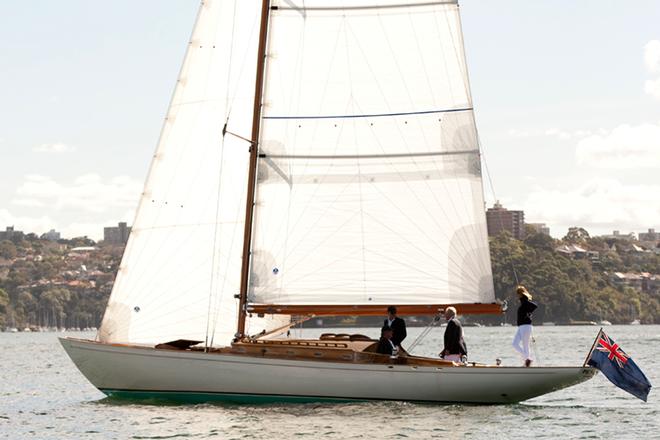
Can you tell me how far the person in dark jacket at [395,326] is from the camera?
2225 cm

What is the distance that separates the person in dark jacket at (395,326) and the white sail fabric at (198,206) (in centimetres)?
269

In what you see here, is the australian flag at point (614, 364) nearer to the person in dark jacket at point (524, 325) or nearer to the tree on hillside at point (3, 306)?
the person in dark jacket at point (524, 325)

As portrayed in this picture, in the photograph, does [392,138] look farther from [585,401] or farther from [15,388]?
[15,388]

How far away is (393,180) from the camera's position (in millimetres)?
23125

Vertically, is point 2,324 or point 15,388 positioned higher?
point 2,324

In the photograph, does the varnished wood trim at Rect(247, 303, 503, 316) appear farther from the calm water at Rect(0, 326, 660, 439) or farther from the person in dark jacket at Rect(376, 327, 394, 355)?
the calm water at Rect(0, 326, 660, 439)

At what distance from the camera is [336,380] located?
2173 centimetres

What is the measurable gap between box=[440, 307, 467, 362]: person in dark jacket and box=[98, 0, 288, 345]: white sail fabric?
365 cm

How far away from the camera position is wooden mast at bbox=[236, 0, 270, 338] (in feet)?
75.6

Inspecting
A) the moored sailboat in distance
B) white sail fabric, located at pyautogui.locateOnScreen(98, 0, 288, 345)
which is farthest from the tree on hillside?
the moored sailboat in distance

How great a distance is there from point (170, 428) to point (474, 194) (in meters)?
6.90

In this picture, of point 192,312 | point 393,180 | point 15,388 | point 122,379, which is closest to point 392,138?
point 393,180

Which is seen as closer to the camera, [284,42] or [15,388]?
[284,42]

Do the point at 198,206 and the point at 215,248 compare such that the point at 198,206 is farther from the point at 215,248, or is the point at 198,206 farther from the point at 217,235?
the point at 215,248
